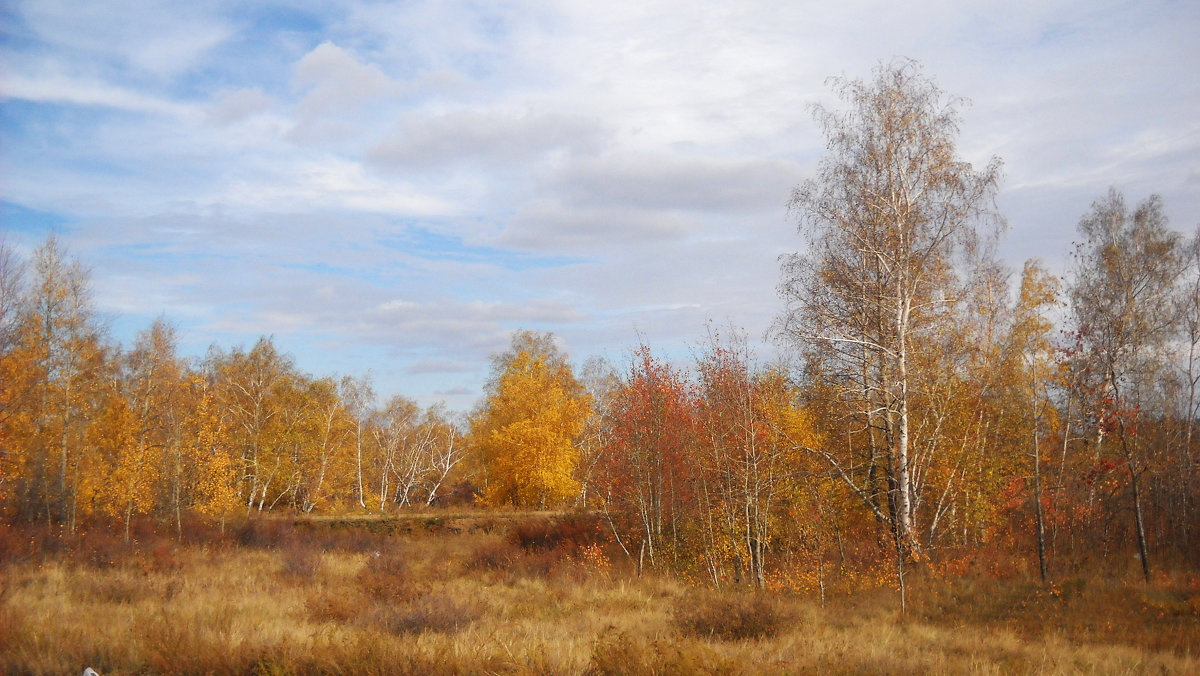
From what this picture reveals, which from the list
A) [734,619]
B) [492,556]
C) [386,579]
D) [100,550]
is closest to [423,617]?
[386,579]

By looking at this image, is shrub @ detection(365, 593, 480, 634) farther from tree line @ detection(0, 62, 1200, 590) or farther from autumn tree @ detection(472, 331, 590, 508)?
autumn tree @ detection(472, 331, 590, 508)

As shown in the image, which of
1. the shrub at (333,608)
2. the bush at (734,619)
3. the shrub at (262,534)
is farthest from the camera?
the shrub at (262,534)

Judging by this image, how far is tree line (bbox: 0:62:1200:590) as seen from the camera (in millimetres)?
16094

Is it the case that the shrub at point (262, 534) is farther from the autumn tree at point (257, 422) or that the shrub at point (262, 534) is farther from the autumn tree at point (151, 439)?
the autumn tree at point (257, 422)

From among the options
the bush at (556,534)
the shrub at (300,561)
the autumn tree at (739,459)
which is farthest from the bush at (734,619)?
the bush at (556,534)

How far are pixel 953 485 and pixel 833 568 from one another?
409cm

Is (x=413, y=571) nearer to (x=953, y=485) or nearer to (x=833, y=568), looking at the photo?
(x=833, y=568)

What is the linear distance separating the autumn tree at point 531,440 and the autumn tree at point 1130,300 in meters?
20.4

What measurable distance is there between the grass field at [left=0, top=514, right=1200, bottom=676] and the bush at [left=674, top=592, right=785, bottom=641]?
0.03 m

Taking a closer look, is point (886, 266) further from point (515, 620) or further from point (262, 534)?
point (262, 534)

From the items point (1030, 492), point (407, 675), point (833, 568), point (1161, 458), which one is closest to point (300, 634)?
point (407, 675)

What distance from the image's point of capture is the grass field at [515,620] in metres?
8.40

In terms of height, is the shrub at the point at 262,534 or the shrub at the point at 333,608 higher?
the shrub at the point at 333,608

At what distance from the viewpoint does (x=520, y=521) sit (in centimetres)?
2731
